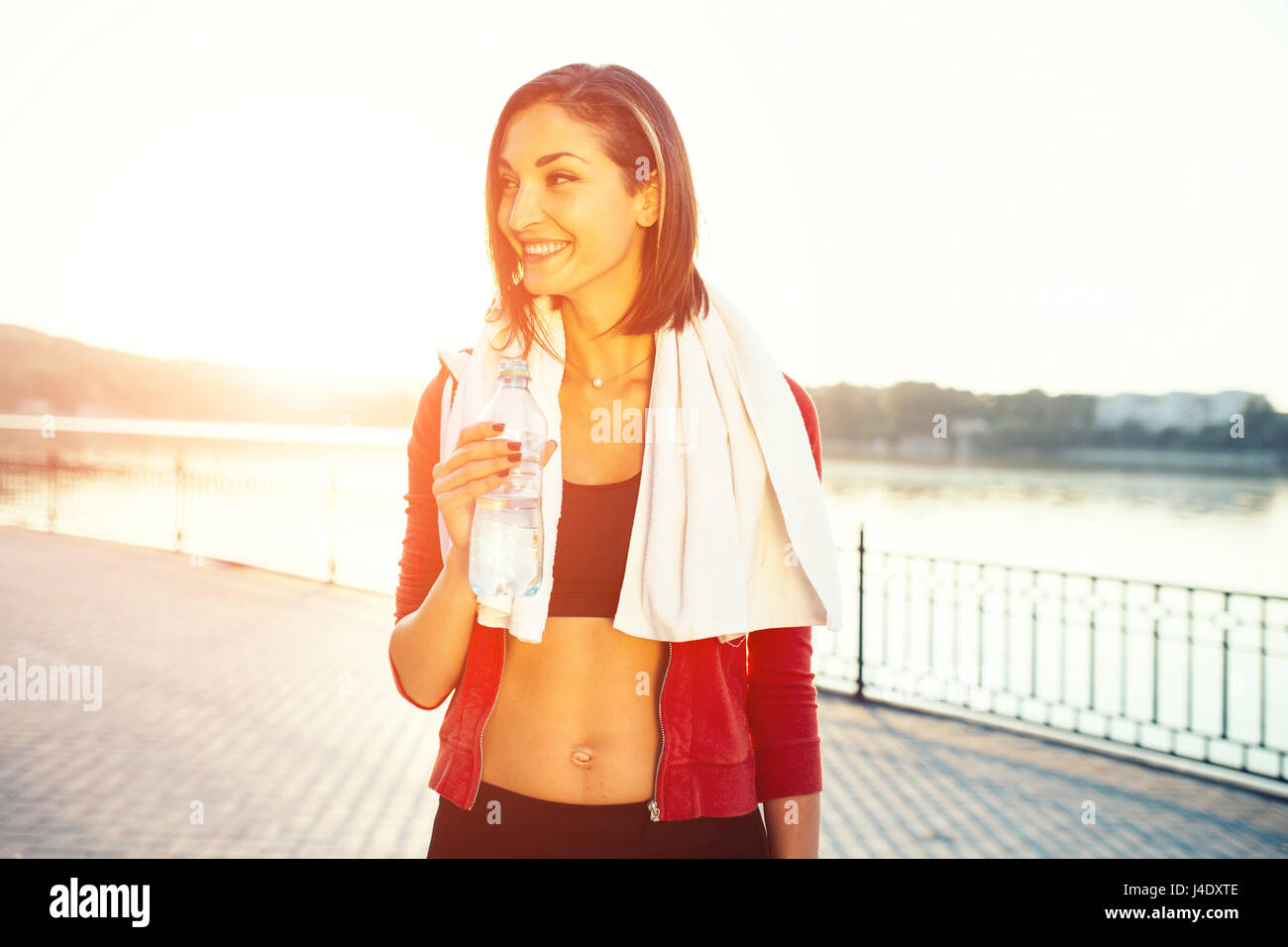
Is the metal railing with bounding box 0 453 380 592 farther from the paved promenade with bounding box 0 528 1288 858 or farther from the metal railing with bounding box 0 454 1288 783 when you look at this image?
the paved promenade with bounding box 0 528 1288 858

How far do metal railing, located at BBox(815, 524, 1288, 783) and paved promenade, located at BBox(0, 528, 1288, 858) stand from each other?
75 cm

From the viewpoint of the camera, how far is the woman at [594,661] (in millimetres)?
1526

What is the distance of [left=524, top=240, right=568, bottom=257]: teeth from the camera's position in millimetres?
1554

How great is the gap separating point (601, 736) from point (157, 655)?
9.09m

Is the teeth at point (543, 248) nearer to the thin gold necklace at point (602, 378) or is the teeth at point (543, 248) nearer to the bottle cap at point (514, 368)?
the bottle cap at point (514, 368)

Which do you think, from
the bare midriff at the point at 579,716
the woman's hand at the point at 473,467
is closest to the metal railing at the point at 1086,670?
the bare midriff at the point at 579,716

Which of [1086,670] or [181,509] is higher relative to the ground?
[181,509]

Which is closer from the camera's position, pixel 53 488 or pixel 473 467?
pixel 473 467

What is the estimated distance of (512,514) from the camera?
60.7 inches

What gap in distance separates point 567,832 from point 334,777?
5.09 m

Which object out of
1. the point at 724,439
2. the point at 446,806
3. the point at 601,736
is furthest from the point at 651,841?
the point at 724,439

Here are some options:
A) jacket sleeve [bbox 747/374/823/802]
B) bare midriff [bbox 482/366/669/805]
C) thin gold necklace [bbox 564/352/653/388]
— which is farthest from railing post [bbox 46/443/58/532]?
jacket sleeve [bbox 747/374/823/802]

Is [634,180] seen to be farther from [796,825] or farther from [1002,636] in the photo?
[1002,636]

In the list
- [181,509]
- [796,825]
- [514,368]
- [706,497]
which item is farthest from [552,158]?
[181,509]
